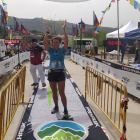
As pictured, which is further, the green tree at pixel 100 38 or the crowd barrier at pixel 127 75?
the green tree at pixel 100 38

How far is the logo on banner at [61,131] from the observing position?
299 cm

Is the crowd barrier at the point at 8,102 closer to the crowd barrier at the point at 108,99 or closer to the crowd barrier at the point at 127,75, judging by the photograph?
the crowd barrier at the point at 108,99

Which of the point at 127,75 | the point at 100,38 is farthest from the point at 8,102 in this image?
the point at 100,38

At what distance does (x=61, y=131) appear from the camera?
319 centimetres

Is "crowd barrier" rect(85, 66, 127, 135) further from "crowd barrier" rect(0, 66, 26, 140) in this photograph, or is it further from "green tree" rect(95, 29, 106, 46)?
"green tree" rect(95, 29, 106, 46)

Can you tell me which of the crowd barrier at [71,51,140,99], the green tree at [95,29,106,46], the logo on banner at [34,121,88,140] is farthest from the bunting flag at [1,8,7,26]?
the green tree at [95,29,106,46]

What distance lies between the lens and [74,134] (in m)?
3.10

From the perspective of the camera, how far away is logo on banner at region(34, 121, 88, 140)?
9.81 feet

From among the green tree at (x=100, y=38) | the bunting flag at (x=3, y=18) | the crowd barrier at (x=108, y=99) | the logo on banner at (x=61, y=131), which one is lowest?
the logo on banner at (x=61, y=131)

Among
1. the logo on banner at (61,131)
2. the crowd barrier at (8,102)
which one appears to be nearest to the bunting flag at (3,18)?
the crowd barrier at (8,102)

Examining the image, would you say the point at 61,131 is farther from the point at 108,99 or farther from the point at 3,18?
the point at 3,18

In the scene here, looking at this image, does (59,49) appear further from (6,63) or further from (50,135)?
(6,63)

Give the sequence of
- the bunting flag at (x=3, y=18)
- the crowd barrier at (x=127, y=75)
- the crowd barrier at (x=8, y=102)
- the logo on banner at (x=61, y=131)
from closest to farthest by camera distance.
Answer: the crowd barrier at (x=8, y=102) < the logo on banner at (x=61, y=131) < the crowd barrier at (x=127, y=75) < the bunting flag at (x=3, y=18)

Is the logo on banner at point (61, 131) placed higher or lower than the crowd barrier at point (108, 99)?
lower
